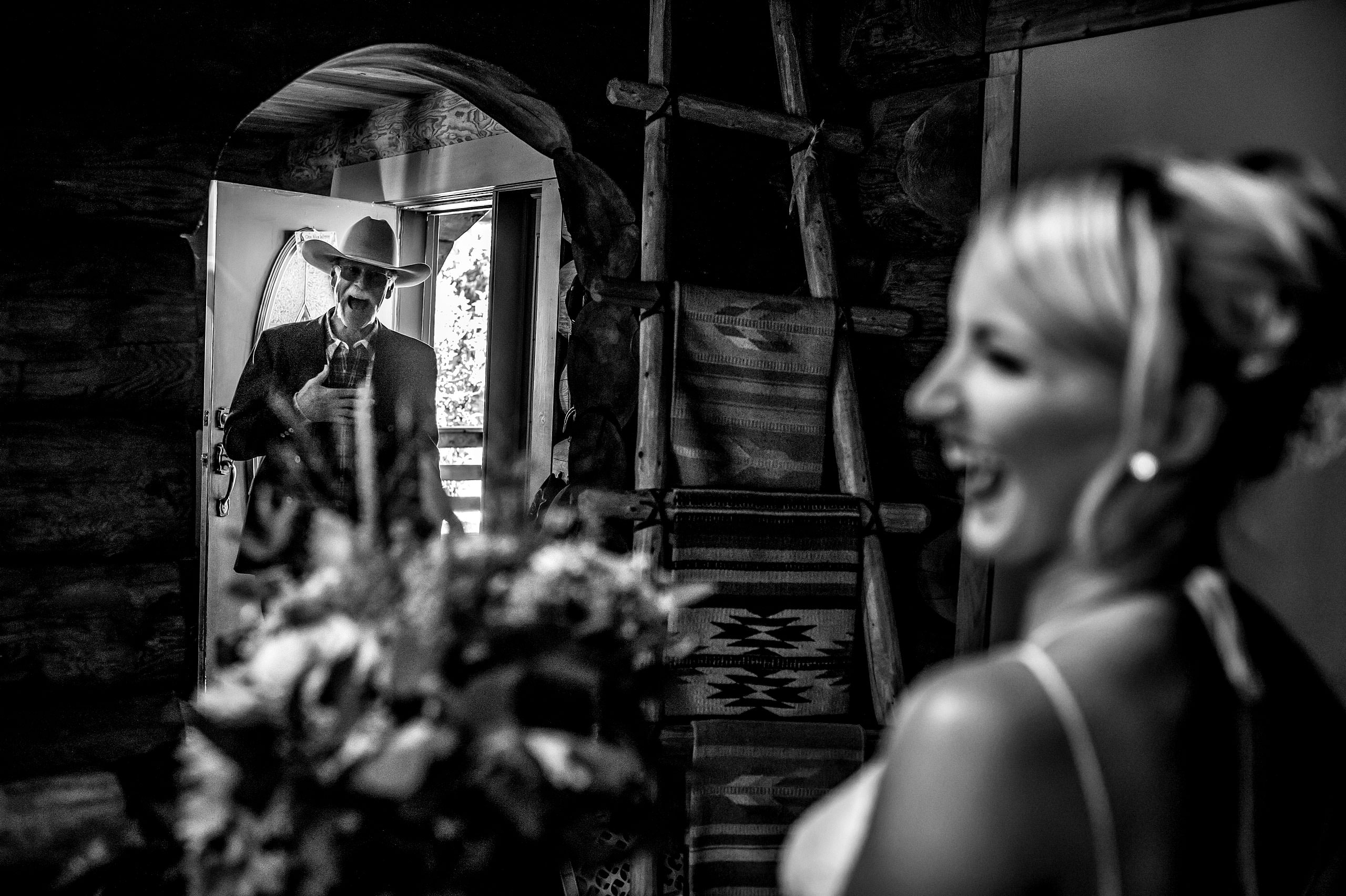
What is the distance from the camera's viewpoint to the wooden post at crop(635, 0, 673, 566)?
10.1 feet

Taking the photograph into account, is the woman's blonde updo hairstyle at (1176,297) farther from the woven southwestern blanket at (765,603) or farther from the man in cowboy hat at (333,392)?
the man in cowboy hat at (333,392)

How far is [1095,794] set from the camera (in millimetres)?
708

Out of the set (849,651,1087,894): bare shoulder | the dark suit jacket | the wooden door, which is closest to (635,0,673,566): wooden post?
the dark suit jacket

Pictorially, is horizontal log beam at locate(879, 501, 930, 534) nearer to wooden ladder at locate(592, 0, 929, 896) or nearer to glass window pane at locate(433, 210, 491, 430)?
wooden ladder at locate(592, 0, 929, 896)

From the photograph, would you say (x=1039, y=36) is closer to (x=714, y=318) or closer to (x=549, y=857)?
(x=714, y=318)

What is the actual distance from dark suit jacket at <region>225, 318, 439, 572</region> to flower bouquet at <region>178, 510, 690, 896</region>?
8.00ft

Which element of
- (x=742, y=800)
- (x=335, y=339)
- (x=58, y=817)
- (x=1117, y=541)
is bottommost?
(x=742, y=800)

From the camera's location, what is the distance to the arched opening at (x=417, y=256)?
504cm

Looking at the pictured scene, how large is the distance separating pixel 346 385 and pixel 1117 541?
11.4 feet

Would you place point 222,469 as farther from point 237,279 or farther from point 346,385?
point 346,385

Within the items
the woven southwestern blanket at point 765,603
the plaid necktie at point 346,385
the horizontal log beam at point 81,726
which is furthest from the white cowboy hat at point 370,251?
the horizontal log beam at point 81,726

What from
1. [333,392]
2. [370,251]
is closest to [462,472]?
[370,251]

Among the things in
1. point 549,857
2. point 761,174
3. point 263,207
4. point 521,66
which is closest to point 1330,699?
point 549,857

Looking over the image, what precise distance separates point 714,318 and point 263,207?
3000mm
